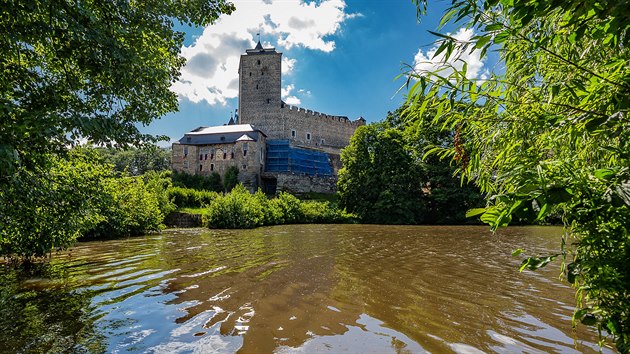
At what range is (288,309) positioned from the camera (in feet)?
13.9

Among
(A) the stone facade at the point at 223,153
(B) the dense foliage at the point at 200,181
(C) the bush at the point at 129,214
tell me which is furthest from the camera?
(A) the stone facade at the point at 223,153

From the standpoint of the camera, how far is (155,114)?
22.4 feet

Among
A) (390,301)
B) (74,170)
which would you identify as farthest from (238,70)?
(390,301)

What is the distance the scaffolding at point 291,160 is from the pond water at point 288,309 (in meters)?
39.4

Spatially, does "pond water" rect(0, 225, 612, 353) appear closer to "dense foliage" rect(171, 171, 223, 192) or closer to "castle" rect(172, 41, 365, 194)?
"castle" rect(172, 41, 365, 194)

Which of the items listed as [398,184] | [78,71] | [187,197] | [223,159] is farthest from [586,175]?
[223,159]

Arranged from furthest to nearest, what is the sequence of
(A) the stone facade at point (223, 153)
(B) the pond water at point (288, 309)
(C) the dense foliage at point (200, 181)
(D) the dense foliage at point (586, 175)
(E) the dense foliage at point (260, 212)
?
(A) the stone facade at point (223, 153) → (C) the dense foliage at point (200, 181) → (E) the dense foliage at point (260, 212) → (B) the pond water at point (288, 309) → (D) the dense foliage at point (586, 175)

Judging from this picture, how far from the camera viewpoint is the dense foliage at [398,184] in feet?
96.2

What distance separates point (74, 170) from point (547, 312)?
27.4 feet

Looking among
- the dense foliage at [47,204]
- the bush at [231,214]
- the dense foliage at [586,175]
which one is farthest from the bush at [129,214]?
the dense foliage at [586,175]

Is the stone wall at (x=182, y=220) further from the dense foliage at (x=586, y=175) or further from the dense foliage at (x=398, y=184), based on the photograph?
the dense foliage at (x=586, y=175)

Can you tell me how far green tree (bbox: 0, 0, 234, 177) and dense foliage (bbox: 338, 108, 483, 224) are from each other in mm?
24732

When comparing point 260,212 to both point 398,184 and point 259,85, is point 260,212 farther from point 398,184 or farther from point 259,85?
point 259,85

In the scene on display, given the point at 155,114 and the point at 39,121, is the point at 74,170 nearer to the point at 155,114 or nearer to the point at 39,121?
the point at 155,114
